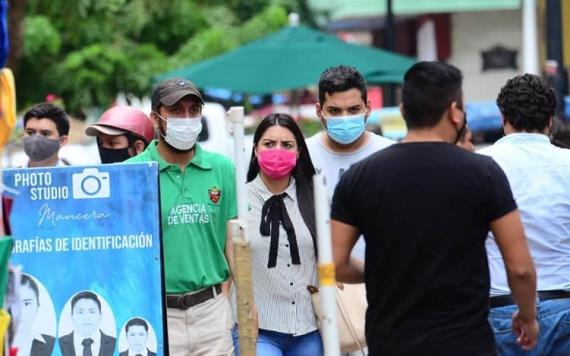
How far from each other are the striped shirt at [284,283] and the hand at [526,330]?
73.1 inches

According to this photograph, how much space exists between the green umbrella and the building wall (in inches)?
376

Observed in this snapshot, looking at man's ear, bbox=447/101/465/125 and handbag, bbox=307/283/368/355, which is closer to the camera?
man's ear, bbox=447/101/465/125

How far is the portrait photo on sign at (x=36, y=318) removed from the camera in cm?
729

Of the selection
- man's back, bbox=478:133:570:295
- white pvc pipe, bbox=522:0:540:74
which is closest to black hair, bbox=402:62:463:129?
man's back, bbox=478:133:570:295

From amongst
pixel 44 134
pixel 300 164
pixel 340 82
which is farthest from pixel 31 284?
pixel 44 134

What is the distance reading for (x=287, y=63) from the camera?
18203mm

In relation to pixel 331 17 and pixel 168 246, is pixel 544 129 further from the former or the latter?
pixel 331 17

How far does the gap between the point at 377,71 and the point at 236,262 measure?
1190cm

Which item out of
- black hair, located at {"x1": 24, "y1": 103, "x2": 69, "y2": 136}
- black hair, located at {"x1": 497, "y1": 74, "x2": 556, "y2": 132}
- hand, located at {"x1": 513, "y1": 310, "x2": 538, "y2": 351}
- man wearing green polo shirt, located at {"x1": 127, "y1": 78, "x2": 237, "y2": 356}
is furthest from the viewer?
black hair, located at {"x1": 24, "y1": 103, "x2": 69, "y2": 136}

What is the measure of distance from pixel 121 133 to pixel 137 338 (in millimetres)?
1882

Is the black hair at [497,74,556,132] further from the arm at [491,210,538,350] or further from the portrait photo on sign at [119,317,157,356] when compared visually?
the portrait photo on sign at [119,317,157,356]

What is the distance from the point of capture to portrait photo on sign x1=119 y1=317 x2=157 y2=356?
7.27 m

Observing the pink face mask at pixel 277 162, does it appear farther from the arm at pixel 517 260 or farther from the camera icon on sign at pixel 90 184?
the arm at pixel 517 260

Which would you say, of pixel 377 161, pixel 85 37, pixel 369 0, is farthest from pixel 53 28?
pixel 377 161
